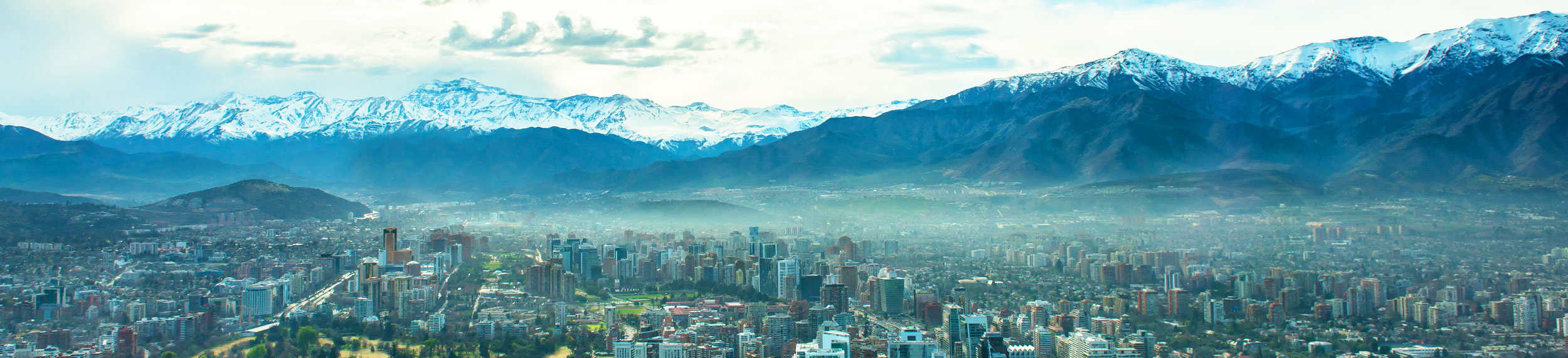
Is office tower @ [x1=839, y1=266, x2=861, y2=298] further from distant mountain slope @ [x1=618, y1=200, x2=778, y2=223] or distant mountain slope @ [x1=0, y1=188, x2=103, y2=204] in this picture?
distant mountain slope @ [x1=0, y1=188, x2=103, y2=204]

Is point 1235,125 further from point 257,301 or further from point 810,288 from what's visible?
point 257,301

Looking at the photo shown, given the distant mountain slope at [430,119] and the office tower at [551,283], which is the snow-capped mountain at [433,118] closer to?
the distant mountain slope at [430,119]

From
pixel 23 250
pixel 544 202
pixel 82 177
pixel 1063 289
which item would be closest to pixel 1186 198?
pixel 1063 289

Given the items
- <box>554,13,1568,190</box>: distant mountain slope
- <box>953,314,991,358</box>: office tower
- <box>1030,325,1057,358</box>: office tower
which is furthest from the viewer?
<box>554,13,1568,190</box>: distant mountain slope

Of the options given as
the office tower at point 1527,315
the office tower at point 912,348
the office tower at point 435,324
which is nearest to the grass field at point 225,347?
the office tower at point 435,324

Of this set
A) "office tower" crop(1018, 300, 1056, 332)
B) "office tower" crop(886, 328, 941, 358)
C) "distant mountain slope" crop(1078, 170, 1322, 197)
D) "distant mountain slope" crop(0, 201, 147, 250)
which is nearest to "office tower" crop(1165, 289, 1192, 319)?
"office tower" crop(1018, 300, 1056, 332)

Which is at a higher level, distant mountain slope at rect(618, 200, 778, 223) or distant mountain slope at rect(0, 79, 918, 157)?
distant mountain slope at rect(0, 79, 918, 157)
